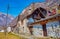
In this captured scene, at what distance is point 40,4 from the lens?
5.39 meters

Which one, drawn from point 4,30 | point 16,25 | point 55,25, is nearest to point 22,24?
point 16,25

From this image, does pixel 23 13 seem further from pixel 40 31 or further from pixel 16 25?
pixel 40 31

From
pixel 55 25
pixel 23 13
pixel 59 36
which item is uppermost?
pixel 23 13

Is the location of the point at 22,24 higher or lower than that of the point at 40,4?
lower

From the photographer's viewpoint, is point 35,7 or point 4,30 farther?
point 35,7

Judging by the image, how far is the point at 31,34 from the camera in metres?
5.18

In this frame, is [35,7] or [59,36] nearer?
[59,36]

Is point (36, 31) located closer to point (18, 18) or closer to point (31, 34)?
point (31, 34)

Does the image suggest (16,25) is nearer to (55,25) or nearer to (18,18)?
(18,18)

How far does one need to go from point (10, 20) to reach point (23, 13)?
0.48 metres

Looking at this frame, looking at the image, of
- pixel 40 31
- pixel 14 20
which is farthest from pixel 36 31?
pixel 14 20

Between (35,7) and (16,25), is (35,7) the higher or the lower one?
the higher one

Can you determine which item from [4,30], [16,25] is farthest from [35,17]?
[4,30]

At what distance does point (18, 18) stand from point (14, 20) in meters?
0.16
